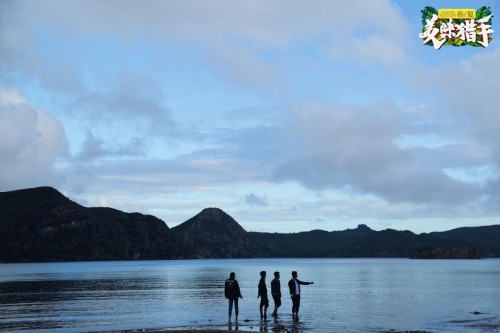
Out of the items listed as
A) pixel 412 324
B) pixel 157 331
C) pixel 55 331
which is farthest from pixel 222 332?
pixel 412 324

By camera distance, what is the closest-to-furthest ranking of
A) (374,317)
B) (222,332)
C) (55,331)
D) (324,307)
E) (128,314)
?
(222,332) < (55,331) < (374,317) < (128,314) < (324,307)

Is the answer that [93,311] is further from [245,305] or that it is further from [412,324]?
[412,324]

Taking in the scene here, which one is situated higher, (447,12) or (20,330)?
(447,12)

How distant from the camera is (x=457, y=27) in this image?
83.5 ft

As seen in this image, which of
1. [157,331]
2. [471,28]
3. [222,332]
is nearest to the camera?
[471,28]

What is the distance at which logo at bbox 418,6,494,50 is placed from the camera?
82.3ft

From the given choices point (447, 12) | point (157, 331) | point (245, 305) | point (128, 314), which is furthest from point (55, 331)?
point (447, 12)

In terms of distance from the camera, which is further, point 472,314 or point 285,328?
point 472,314

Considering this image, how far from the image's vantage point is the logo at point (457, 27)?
25.1 metres

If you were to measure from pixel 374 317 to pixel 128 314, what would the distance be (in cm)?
2112

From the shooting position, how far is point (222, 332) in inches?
1318

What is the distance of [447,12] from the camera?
26.3 meters

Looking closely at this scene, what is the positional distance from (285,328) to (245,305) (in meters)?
21.5

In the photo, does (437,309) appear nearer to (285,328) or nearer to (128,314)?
(285,328)
